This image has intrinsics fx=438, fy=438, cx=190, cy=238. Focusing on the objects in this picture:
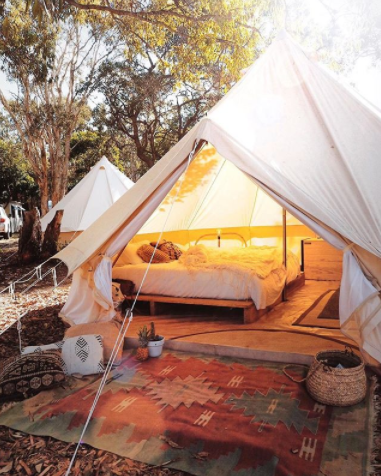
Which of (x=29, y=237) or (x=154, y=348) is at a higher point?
(x=29, y=237)

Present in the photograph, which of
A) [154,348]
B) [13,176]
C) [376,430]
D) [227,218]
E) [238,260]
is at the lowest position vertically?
[376,430]

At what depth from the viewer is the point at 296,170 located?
11.1ft

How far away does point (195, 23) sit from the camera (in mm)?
6457

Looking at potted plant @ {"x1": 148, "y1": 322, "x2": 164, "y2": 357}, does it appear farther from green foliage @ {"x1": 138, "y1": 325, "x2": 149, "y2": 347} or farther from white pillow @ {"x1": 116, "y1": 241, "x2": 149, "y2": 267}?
white pillow @ {"x1": 116, "y1": 241, "x2": 149, "y2": 267}

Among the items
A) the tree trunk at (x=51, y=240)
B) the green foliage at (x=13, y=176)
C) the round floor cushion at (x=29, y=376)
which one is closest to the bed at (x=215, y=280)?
the round floor cushion at (x=29, y=376)

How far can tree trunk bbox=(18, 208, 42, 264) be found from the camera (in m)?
8.37

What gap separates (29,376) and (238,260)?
2.77 meters

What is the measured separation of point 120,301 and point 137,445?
2346 millimetres

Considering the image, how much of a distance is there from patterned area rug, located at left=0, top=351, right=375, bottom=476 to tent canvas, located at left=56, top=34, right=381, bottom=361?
2.30 feet

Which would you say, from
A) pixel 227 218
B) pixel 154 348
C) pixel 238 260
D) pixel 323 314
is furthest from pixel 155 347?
pixel 227 218

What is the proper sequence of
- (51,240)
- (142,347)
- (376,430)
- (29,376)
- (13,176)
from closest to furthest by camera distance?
(376,430) → (29,376) → (142,347) → (51,240) → (13,176)

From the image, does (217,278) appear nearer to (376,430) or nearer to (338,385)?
(338,385)

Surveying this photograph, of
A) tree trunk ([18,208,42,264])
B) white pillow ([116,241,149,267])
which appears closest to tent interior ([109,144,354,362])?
white pillow ([116,241,149,267])

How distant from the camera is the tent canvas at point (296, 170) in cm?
309
